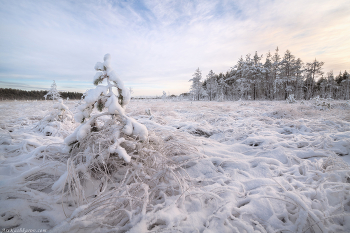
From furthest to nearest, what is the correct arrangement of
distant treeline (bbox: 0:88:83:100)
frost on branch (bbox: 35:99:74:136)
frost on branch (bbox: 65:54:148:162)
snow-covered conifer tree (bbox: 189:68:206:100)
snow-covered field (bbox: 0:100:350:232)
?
snow-covered conifer tree (bbox: 189:68:206:100)
distant treeline (bbox: 0:88:83:100)
frost on branch (bbox: 35:99:74:136)
frost on branch (bbox: 65:54:148:162)
snow-covered field (bbox: 0:100:350:232)

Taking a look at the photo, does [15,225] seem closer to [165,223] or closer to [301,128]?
[165,223]

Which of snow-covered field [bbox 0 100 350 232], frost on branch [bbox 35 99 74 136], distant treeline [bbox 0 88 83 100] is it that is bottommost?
snow-covered field [bbox 0 100 350 232]

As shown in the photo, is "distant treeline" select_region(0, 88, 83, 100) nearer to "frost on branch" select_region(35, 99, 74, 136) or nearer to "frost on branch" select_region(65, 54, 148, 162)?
"frost on branch" select_region(35, 99, 74, 136)

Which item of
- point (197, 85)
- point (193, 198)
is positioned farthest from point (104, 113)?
point (197, 85)

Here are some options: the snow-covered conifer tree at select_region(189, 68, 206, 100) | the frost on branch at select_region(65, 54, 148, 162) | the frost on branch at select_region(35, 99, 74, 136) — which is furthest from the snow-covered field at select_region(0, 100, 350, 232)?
the snow-covered conifer tree at select_region(189, 68, 206, 100)

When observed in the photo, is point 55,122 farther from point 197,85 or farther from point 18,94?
point 18,94

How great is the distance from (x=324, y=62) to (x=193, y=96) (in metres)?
31.2

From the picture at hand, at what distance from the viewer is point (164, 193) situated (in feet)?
4.52

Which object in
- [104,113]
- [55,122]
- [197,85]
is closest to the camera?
[104,113]

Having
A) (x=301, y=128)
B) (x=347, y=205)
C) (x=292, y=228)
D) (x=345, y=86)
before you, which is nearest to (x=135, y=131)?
(x=292, y=228)

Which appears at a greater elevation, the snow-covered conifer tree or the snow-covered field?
the snow-covered conifer tree

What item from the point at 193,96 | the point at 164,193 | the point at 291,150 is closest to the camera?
the point at 164,193

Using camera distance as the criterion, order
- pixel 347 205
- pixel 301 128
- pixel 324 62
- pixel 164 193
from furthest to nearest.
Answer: pixel 324 62, pixel 301 128, pixel 164 193, pixel 347 205

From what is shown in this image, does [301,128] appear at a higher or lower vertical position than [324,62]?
lower
